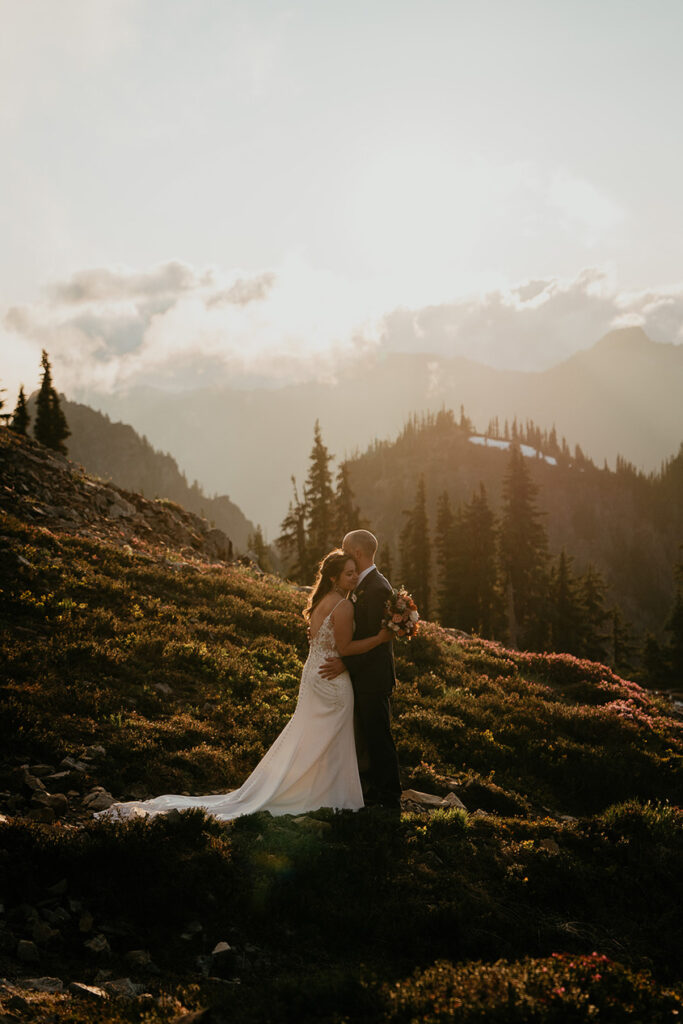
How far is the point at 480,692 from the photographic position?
16984mm

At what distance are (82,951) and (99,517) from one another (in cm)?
2318

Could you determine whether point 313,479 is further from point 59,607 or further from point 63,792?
point 63,792

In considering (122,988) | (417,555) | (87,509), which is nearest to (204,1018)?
(122,988)

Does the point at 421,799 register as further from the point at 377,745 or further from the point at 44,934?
the point at 44,934

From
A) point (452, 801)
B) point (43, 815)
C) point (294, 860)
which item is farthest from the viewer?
point (452, 801)

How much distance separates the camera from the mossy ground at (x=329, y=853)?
514 centimetres

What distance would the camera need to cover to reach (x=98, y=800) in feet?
28.2

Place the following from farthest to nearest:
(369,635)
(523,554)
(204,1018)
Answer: (523,554) → (369,635) → (204,1018)

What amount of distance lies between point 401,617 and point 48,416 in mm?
63215

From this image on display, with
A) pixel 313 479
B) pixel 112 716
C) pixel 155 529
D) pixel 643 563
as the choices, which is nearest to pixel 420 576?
pixel 313 479

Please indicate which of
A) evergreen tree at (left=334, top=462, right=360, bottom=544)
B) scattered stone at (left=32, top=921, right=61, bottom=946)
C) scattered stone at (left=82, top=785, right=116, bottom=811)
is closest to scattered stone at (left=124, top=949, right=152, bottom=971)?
scattered stone at (left=32, top=921, right=61, bottom=946)

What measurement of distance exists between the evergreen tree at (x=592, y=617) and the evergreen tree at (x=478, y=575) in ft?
26.4

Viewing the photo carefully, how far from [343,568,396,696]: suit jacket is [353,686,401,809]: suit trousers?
0.41ft

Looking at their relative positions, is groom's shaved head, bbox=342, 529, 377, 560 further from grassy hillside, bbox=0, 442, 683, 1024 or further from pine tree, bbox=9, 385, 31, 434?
pine tree, bbox=9, 385, 31, 434
